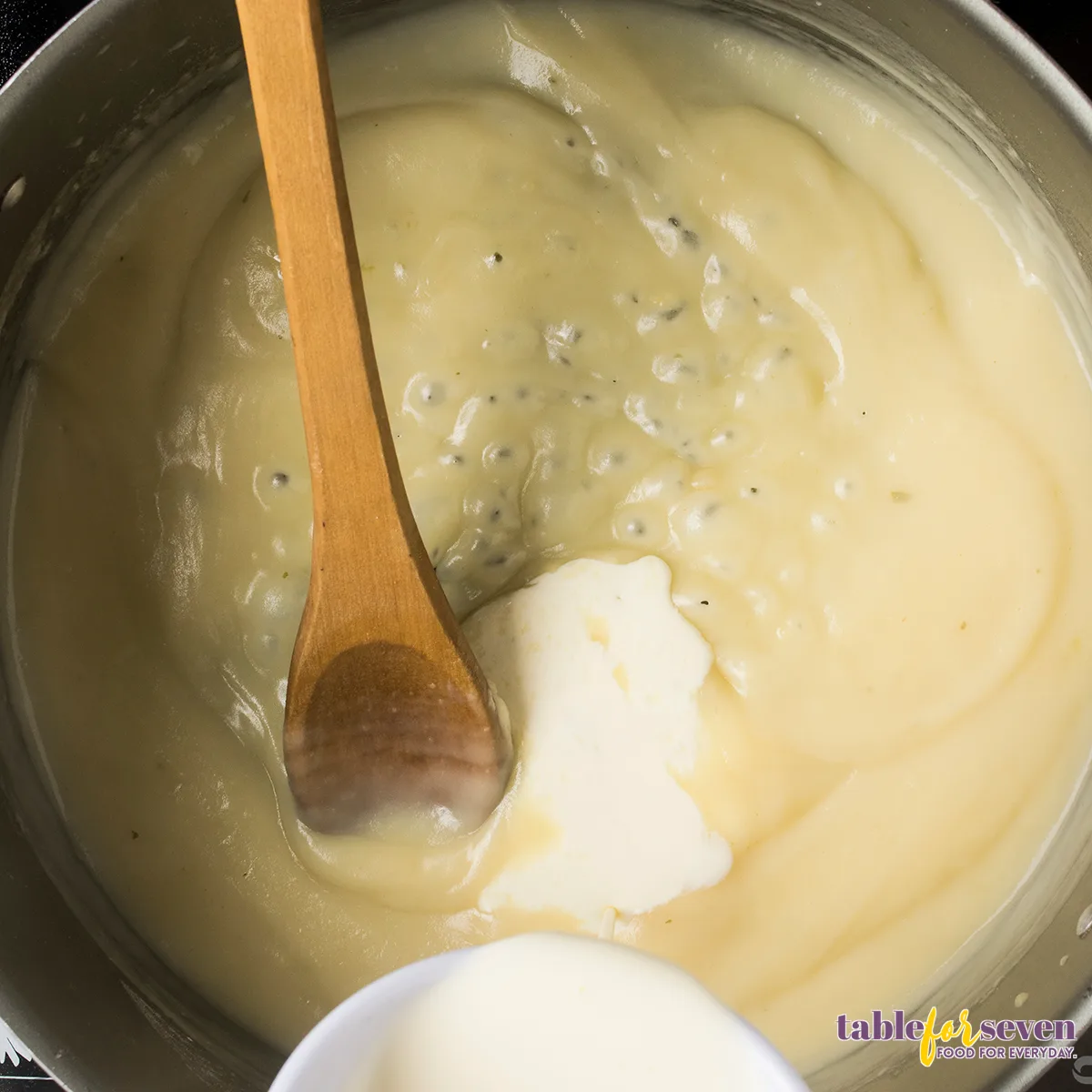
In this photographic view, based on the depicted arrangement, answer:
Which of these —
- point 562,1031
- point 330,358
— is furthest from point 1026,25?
point 562,1031

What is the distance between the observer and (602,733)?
923 millimetres

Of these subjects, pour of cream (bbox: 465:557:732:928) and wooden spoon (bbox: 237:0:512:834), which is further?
pour of cream (bbox: 465:557:732:928)

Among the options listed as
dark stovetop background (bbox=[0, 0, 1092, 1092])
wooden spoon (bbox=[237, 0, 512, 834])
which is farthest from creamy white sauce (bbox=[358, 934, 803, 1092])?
dark stovetop background (bbox=[0, 0, 1092, 1092])

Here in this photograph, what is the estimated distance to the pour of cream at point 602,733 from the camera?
0.91m

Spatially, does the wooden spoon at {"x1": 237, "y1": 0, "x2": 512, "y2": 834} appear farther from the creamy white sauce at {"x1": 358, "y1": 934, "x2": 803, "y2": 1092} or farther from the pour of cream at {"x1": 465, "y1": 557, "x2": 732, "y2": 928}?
the creamy white sauce at {"x1": 358, "y1": 934, "x2": 803, "y2": 1092}

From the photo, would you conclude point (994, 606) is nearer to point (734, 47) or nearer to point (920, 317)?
point (920, 317)

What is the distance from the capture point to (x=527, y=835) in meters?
0.93

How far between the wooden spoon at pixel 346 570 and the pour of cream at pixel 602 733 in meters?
0.05

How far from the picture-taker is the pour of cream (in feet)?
3.00

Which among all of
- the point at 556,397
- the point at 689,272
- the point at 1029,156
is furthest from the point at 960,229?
the point at 556,397

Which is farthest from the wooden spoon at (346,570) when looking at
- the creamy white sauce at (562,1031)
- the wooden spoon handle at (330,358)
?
the creamy white sauce at (562,1031)

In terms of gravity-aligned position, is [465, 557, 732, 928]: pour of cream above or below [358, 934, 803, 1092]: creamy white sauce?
above

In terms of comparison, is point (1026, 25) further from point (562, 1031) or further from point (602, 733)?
point (562, 1031)

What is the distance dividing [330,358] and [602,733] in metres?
0.41
